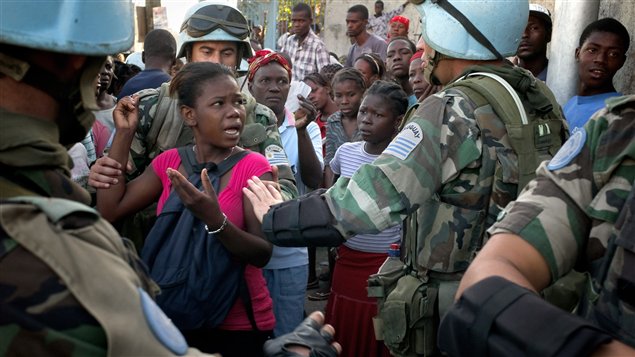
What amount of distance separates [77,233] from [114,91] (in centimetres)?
490

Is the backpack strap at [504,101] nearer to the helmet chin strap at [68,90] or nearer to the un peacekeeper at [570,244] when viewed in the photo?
the un peacekeeper at [570,244]

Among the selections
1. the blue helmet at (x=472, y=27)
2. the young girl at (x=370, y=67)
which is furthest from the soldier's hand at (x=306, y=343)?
the young girl at (x=370, y=67)

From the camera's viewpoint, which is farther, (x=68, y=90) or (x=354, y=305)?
(x=354, y=305)

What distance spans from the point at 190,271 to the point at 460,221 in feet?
3.48

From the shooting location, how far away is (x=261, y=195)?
276 centimetres

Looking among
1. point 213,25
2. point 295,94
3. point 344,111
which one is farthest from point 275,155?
point 344,111

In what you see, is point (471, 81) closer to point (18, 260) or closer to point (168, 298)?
point (168, 298)

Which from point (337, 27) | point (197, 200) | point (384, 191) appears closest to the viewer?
point (384, 191)

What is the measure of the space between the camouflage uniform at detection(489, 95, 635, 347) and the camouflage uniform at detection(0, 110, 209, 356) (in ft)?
3.27

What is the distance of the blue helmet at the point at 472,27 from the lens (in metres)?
2.94

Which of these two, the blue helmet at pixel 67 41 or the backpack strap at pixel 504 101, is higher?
the blue helmet at pixel 67 41

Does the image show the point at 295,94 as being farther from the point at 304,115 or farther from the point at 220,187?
the point at 220,187

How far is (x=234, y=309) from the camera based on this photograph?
2941 mm

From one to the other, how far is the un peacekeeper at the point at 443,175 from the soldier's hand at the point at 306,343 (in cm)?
78
